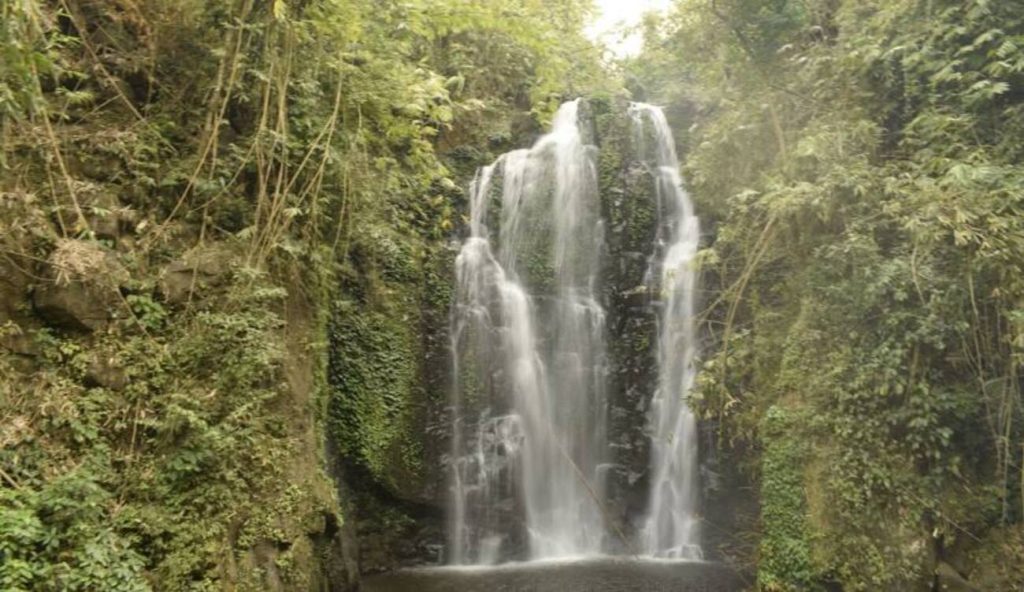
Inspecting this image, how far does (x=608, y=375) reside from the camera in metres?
10.3

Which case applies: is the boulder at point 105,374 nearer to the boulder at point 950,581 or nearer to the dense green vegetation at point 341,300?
the dense green vegetation at point 341,300

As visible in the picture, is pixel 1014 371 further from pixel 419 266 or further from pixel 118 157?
pixel 118 157

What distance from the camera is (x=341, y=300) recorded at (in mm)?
9367

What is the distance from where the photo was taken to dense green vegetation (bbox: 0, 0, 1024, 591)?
5383mm

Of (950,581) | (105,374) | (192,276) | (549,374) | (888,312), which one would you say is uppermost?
(192,276)

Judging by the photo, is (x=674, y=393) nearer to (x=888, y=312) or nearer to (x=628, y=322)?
(x=628, y=322)

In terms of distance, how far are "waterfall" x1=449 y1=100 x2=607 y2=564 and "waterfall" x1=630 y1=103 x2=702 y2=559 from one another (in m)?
0.83

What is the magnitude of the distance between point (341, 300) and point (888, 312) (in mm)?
6890

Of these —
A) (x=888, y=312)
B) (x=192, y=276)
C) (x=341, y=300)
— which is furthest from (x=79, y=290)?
(x=888, y=312)

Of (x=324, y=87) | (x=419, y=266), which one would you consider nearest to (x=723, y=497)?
(x=419, y=266)

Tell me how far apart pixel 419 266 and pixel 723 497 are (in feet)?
18.6

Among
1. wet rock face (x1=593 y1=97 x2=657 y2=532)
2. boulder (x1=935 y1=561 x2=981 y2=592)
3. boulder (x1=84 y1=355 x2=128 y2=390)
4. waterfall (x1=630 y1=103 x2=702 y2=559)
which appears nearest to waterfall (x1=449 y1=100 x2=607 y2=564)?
wet rock face (x1=593 y1=97 x2=657 y2=532)

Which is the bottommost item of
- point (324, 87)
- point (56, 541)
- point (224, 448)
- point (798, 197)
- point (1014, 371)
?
point (56, 541)

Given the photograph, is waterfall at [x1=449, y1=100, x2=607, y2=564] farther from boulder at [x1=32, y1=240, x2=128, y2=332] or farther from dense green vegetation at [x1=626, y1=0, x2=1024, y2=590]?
boulder at [x1=32, y1=240, x2=128, y2=332]
